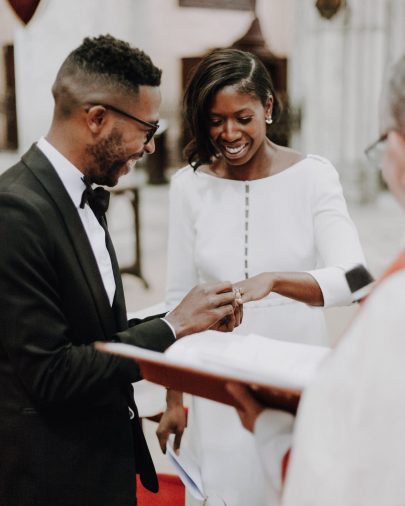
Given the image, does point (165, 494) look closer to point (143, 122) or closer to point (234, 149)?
point (234, 149)

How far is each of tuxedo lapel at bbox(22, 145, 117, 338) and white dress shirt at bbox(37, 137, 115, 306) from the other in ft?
0.08

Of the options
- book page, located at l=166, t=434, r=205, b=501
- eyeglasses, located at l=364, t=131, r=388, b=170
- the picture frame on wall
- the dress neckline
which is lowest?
book page, located at l=166, t=434, r=205, b=501

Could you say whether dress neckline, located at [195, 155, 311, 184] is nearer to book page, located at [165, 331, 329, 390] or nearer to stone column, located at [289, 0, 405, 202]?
book page, located at [165, 331, 329, 390]

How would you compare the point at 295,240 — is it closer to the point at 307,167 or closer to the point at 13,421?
the point at 307,167

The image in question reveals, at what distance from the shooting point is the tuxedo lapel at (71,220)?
1.62 meters

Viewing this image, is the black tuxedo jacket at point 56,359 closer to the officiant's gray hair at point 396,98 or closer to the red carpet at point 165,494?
the officiant's gray hair at point 396,98

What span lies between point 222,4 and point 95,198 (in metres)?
13.8

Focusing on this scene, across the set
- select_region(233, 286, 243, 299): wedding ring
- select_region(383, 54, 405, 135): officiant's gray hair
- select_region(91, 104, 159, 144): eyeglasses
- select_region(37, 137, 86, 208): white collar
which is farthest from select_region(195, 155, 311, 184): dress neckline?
select_region(383, 54, 405, 135): officiant's gray hair

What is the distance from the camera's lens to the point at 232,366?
3.97 ft

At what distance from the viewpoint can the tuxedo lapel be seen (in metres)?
1.62

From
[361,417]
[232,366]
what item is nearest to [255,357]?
[232,366]

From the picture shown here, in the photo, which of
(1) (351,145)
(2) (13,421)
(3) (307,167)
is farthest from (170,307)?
(1) (351,145)

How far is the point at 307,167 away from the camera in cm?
243

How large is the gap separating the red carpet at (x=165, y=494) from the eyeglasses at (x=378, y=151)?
186cm
